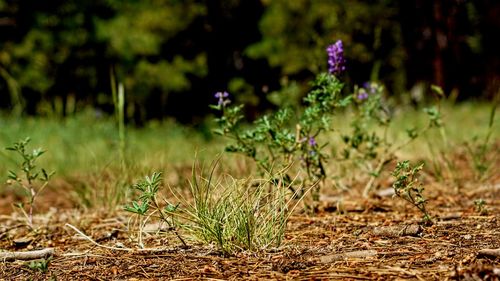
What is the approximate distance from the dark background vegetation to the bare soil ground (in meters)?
7.09

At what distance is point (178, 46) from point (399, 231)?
8.61 m

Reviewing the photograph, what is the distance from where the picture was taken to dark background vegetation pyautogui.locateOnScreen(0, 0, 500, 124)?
34.2 ft

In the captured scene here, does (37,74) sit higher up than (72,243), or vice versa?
(37,74)

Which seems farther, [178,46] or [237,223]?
[178,46]

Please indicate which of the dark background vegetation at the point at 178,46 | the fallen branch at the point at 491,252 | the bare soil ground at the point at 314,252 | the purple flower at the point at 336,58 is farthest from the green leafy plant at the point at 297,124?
the dark background vegetation at the point at 178,46

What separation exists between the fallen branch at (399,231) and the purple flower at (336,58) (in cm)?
90

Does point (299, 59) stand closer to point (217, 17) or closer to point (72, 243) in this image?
point (217, 17)

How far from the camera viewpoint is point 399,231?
257 cm

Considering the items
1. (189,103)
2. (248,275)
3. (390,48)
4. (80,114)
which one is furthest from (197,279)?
(390,48)

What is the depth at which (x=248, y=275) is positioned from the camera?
2.12m

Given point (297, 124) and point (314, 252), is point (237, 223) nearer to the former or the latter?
point (314, 252)

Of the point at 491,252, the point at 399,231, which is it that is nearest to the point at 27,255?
the point at 399,231

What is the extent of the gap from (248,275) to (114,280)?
0.41 m

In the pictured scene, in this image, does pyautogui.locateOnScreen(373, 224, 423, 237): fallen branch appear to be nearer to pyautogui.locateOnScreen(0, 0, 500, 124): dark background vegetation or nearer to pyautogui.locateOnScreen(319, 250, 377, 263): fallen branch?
pyautogui.locateOnScreen(319, 250, 377, 263): fallen branch
